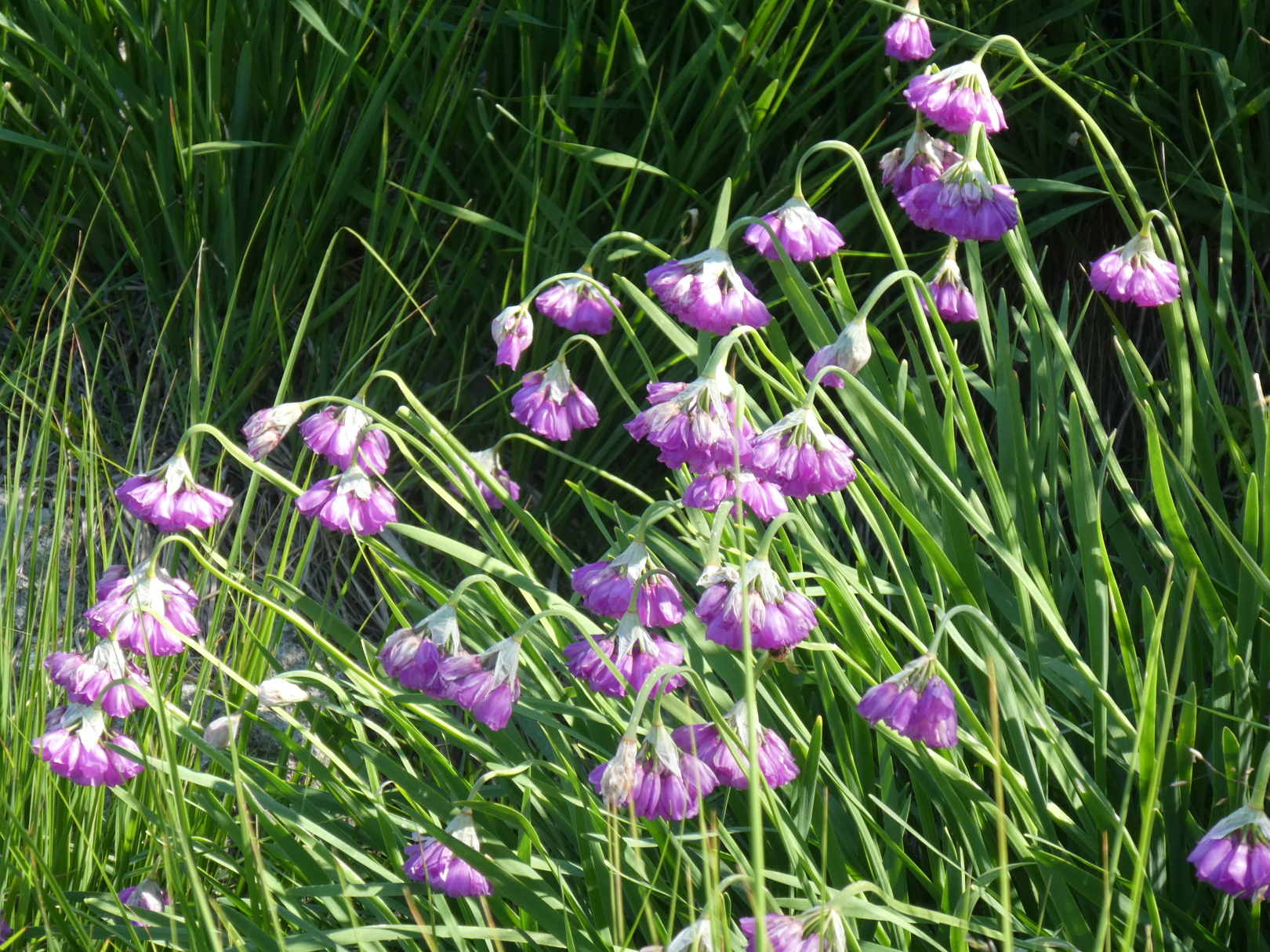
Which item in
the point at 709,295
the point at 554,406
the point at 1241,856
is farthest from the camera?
the point at 554,406

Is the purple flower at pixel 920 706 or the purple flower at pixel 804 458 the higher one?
the purple flower at pixel 804 458

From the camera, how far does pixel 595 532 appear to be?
237 cm

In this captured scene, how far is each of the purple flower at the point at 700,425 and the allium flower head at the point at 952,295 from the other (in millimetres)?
479

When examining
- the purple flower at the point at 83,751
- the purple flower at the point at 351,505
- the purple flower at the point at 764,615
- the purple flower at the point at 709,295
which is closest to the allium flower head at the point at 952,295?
the purple flower at the point at 709,295

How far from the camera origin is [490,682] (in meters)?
1.23

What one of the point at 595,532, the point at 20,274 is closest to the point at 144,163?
the point at 20,274

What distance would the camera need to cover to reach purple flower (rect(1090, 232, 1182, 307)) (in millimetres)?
1511

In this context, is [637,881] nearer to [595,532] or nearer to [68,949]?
[68,949]

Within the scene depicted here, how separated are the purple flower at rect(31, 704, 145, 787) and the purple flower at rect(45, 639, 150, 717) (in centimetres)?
2

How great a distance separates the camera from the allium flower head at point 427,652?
4.29ft

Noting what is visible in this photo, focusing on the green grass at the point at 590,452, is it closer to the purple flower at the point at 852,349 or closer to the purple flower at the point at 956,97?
the purple flower at the point at 852,349

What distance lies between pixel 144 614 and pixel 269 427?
0.25 m

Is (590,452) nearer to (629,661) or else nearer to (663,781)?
(629,661)

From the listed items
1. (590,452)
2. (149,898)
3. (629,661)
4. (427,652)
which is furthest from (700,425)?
(590,452)
